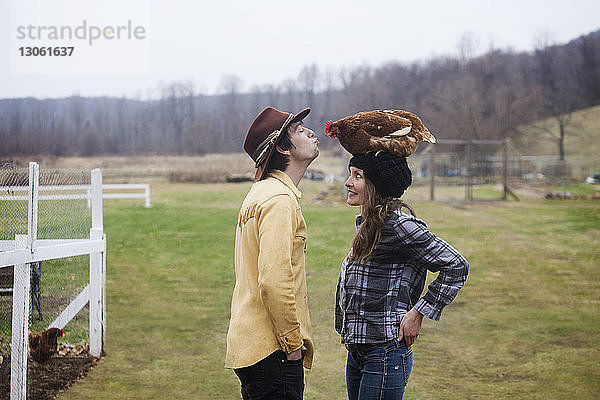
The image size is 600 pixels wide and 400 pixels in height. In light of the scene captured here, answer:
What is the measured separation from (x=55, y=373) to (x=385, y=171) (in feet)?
11.3

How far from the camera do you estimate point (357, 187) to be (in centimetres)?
246

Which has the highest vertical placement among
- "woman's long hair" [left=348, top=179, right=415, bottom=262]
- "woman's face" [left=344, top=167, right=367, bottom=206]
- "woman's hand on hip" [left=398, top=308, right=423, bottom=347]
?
"woman's face" [left=344, top=167, right=367, bottom=206]

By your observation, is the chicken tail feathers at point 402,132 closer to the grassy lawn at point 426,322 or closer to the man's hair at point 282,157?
the man's hair at point 282,157

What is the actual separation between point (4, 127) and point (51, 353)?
14.2ft

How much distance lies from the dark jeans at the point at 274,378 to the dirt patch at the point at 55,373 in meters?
2.48

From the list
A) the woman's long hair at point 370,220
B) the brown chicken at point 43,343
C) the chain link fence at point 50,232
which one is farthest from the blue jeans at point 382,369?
the brown chicken at point 43,343

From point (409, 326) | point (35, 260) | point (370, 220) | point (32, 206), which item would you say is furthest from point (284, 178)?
point (35, 260)

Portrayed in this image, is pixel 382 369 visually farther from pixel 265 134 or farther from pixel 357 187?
pixel 265 134

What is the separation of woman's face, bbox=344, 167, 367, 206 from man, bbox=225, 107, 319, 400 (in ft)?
0.65

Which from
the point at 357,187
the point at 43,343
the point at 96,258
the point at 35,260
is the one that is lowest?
the point at 43,343

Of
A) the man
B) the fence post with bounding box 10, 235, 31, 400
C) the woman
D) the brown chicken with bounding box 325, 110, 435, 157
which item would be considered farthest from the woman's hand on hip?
the fence post with bounding box 10, 235, 31, 400

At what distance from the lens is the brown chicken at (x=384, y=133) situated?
240 centimetres

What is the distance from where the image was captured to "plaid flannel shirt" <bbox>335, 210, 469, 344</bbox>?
7.57 ft

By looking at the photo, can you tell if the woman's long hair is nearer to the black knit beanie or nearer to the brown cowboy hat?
the black knit beanie
